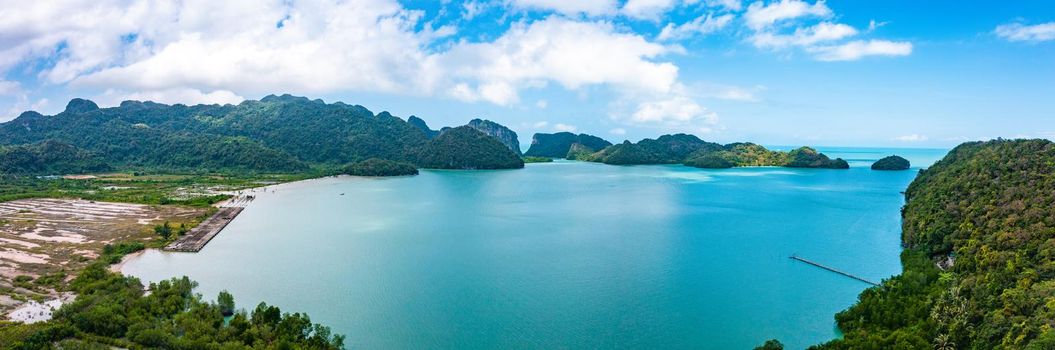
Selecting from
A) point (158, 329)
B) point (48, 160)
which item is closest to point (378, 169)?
point (48, 160)

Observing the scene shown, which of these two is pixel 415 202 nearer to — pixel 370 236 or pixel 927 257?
pixel 370 236

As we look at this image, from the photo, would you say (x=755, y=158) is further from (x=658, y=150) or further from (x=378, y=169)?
(x=378, y=169)

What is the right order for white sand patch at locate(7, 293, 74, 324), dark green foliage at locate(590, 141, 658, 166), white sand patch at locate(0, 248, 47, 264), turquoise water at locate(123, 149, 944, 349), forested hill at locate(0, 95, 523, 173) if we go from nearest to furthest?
white sand patch at locate(7, 293, 74, 324) → turquoise water at locate(123, 149, 944, 349) → white sand patch at locate(0, 248, 47, 264) → forested hill at locate(0, 95, 523, 173) → dark green foliage at locate(590, 141, 658, 166)

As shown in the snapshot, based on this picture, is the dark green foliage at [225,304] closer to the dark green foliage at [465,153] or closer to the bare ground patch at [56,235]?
the bare ground patch at [56,235]

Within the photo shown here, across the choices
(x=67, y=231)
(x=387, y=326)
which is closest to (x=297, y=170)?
(x=67, y=231)

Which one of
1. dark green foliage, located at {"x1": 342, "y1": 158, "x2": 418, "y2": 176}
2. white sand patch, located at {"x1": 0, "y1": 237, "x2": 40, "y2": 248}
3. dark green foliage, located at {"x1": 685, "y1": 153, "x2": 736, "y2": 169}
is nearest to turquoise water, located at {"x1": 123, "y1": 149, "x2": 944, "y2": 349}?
white sand patch, located at {"x1": 0, "y1": 237, "x2": 40, "y2": 248}

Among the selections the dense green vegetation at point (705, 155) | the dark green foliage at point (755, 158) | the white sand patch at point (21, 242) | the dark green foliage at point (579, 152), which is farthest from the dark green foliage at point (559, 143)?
the white sand patch at point (21, 242)

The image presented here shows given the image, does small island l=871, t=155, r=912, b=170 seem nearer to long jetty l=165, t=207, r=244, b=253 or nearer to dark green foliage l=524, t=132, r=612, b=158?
dark green foliage l=524, t=132, r=612, b=158
